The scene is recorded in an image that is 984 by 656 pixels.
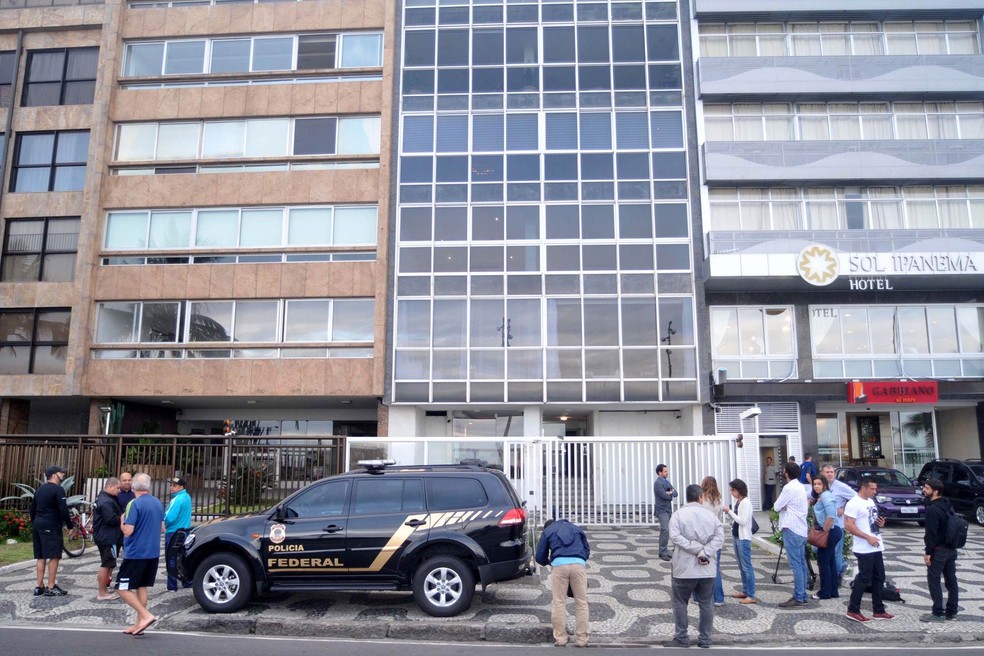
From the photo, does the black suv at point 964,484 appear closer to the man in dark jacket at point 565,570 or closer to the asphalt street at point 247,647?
the asphalt street at point 247,647

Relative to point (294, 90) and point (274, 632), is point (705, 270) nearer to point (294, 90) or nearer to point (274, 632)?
point (294, 90)

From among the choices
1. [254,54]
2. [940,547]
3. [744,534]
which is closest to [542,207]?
[254,54]

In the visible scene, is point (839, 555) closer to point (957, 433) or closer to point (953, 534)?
point (953, 534)

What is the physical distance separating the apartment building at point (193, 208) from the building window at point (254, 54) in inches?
2.7

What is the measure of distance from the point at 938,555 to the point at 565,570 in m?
4.76

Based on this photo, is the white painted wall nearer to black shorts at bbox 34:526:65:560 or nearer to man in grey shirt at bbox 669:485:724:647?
man in grey shirt at bbox 669:485:724:647

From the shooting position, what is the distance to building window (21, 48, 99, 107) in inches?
941

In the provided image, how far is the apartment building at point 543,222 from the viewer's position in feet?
70.2

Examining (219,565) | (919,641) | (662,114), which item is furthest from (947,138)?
(219,565)

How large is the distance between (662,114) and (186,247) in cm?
1591

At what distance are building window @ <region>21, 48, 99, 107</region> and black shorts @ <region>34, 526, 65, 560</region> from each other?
62.3 ft

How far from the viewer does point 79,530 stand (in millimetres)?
14062

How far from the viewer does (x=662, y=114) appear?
2286 centimetres

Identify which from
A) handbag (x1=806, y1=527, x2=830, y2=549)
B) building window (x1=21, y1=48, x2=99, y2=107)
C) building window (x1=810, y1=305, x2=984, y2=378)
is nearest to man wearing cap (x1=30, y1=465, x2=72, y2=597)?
handbag (x1=806, y1=527, x2=830, y2=549)
